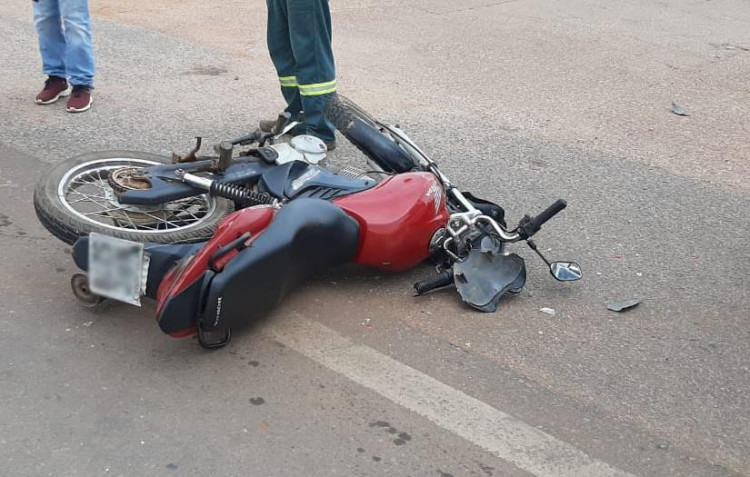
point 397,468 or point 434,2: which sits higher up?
point 397,468

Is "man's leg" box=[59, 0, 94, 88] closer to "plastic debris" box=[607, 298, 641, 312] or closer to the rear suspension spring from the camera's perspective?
the rear suspension spring

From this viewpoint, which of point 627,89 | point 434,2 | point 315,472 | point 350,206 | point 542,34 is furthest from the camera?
point 434,2

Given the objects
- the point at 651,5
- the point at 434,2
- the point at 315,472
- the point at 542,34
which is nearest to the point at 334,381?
the point at 315,472

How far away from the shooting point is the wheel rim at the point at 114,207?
3836mm

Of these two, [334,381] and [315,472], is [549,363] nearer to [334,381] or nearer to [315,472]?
[334,381]

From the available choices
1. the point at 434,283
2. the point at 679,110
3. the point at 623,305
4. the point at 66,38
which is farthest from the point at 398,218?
the point at 679,110

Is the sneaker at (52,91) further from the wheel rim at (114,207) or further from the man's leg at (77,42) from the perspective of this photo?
the wheel rim at (114,207)

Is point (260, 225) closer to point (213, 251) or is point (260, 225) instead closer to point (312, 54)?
point (213, 251)

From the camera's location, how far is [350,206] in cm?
372

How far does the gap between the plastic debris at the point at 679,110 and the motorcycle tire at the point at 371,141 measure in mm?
3219

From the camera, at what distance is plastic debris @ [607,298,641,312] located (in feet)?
12.9

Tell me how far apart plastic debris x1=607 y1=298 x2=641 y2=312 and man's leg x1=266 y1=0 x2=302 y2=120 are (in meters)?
2.41

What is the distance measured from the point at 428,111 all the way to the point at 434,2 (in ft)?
13.0

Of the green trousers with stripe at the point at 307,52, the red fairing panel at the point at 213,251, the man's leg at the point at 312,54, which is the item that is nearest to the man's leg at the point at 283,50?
the green trousers with stripe at the point at 307,52
